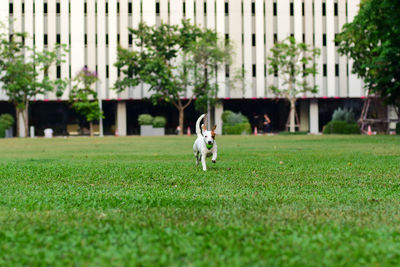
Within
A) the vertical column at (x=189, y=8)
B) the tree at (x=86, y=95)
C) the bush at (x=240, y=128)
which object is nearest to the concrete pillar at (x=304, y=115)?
the bush at (x=240, y=128)

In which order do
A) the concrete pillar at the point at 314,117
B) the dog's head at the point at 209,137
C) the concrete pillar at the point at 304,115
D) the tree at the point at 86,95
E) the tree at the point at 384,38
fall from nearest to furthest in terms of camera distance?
the dog's head at the point at 209,137
the tree at the point at 384,38
the tree at the point at 86,95
the concrete pillar at the point at 314,117
the concrete pillar at the point at 304,115

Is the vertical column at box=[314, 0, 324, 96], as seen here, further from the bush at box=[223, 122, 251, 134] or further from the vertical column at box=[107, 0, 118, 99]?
the vertical column at box=[107, 0, 118, 99]

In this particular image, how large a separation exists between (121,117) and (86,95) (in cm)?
576

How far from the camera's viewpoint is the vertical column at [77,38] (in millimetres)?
58250

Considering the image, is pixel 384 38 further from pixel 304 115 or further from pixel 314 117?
pixel 304 115

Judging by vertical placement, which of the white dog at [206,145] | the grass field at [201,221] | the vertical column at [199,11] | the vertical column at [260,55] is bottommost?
the grass field at [201,221]

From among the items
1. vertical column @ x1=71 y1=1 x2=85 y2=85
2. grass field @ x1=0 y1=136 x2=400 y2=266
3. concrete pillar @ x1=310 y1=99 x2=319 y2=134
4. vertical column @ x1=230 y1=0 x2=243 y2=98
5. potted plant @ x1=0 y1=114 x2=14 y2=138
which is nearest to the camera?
grass field @ x1=0 y1=136 x2=400 y2=266

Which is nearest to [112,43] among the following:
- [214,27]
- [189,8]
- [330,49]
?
[189,8]

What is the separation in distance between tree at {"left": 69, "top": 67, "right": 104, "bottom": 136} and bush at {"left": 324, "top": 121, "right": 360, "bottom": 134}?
80.7ft

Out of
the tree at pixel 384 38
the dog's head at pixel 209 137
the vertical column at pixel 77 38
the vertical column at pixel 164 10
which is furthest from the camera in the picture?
the vertical column at pixel 164 10

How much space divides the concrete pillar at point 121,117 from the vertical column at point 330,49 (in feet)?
80.5

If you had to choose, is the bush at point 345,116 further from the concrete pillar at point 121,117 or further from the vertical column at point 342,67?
the concrete pillar at point 121,117

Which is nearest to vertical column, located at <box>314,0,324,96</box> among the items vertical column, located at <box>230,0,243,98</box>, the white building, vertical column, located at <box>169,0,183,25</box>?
the white building

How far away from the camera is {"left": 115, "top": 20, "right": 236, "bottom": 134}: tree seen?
48781mm
